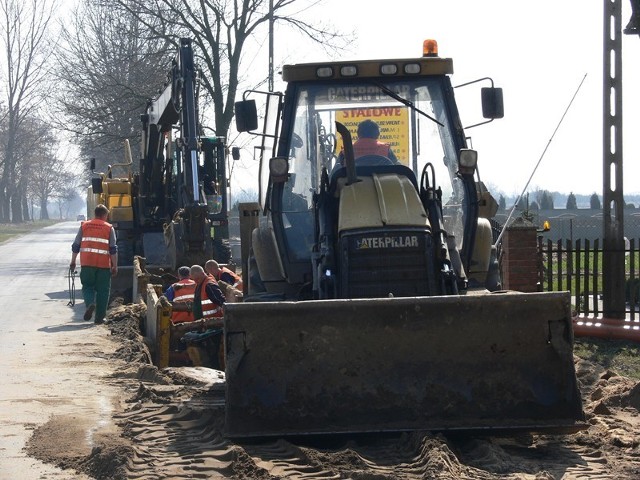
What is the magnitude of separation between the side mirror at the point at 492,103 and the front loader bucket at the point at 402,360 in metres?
2.12

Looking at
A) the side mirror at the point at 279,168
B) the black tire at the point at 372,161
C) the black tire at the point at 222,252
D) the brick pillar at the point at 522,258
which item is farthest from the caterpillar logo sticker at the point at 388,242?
the black tire at the point at 222,252

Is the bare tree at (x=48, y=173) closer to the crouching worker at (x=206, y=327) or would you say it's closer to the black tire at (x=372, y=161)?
the crouching worker at (x=206, y=327)

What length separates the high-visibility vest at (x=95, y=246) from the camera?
1653 cm

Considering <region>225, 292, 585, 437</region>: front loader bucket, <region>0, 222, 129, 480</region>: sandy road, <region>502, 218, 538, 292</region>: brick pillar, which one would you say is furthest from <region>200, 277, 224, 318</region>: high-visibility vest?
<region>502, 218, 538, 292</region>: brick pillar

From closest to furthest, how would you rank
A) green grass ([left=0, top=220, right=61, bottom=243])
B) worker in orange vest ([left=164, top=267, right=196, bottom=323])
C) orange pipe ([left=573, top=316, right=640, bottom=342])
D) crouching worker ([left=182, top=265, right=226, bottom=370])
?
crouching worker ([left=182, top=265, right=226, bottom=370]), worker in orange vest ([left=164, top=267, right=196, bottom=323]), orange pipe ([left=573, top=316, right=640, bottom=342]), green grass ([left=0, top=220, right=61, bottom=243])

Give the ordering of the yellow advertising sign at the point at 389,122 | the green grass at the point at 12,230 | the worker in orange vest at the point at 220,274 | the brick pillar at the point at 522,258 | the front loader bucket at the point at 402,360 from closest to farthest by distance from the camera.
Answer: the front loader bucket at the point at 402,360 → the yellow advertising sign at the point at 389,122 → the worker in orange vest at the point at 220,274 → the brick pillar at the point at 522,258 → the green grass at the point at 12,230

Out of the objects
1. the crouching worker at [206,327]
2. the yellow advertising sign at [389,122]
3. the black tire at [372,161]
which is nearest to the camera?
the black tire at [372,161]

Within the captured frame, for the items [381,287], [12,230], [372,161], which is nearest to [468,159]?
[372,161]

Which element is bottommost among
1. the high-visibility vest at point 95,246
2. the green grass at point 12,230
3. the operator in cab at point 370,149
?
the green grass at point 12,230

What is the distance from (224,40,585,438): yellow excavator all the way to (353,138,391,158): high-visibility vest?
0.04 feet

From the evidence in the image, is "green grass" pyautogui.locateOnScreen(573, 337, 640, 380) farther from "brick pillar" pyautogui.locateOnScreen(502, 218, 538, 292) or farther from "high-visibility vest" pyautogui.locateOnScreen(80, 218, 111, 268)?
"high-visibility vest" pyautogui.locateOnScreen(80, 218, 111, 268)

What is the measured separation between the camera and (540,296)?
773 centimetres

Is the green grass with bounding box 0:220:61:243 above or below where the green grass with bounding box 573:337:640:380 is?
below

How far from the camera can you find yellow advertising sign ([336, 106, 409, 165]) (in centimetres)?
935
